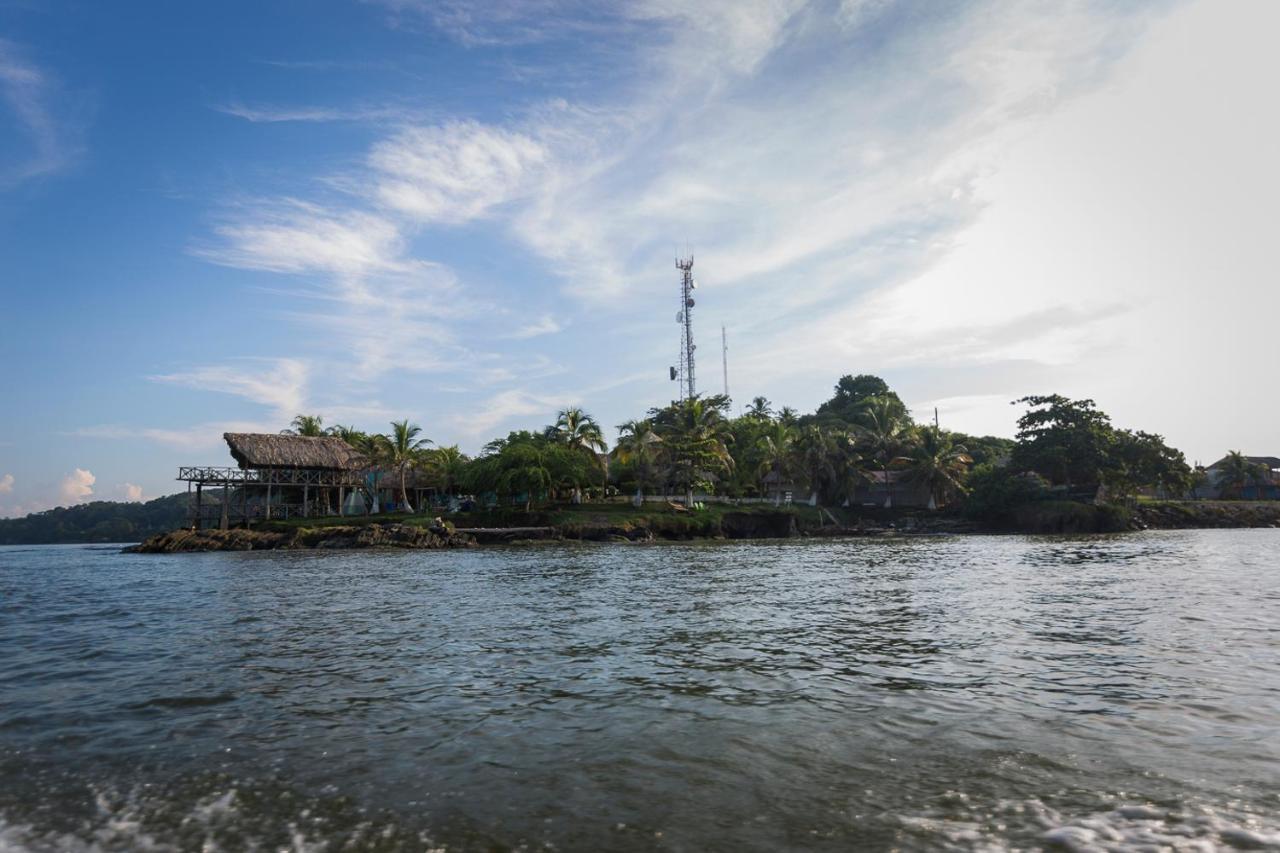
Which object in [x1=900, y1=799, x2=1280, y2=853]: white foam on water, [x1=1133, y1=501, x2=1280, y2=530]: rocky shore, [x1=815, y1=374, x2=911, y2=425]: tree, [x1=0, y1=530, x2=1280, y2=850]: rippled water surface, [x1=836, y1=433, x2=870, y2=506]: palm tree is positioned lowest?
[x1=1133, y1=501, x2=1280, y2=530]: rocky shore

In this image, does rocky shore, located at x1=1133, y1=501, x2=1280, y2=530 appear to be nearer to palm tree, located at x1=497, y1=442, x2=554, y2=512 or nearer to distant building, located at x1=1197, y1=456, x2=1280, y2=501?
distant building, located at x1=1197, y1=456, x2=1280, y2=501

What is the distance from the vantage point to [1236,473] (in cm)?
8262

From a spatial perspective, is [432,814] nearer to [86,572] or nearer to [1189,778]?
[1189,778]

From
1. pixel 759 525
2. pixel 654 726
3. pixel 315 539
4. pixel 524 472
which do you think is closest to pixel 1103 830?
pixel 654 726

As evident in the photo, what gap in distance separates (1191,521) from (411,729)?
80021 millimetres

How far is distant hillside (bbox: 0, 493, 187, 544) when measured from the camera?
3848 inches

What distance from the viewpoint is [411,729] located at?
7633 mm

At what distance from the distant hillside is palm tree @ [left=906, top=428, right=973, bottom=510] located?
95010 millimetres

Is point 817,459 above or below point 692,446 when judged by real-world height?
below

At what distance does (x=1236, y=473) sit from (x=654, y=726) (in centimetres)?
10255

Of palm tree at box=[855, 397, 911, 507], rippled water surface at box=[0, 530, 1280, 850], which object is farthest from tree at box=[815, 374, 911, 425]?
rippled water surface at box=[0, 530, 1280, 850]

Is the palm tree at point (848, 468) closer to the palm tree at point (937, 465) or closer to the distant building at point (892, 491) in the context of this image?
the distant building at point (892, 491)

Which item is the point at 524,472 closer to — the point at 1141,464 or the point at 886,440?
the point at 886,440

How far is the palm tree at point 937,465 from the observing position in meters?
65.8
